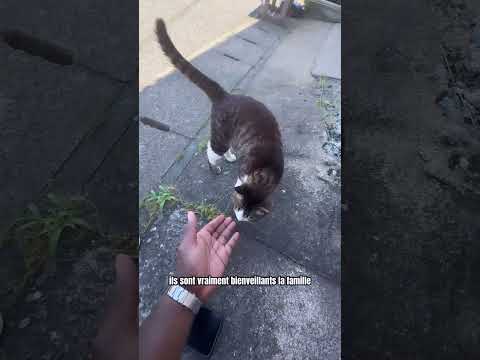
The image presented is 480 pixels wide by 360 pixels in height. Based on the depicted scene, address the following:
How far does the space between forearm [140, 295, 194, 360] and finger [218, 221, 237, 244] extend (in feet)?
1.23

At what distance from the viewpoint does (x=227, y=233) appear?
1.67 meters

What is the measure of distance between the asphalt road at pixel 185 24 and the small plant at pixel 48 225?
0.78 metres

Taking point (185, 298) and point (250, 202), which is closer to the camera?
point (185, 298)

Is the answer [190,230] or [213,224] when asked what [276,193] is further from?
[190,230]


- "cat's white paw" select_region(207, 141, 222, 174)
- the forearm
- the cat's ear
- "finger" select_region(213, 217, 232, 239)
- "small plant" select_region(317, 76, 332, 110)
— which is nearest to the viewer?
the forearm

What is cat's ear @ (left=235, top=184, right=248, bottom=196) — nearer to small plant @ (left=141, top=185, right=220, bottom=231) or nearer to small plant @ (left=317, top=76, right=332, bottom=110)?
small plant @ (left=141, top=185, right=220, bottom=231)

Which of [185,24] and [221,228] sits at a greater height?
[185,24]

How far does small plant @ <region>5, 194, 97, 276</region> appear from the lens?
1.55 meters

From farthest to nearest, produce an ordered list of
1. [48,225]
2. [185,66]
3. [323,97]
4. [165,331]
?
[323,97] → [185,66] → [48,225] → [165,331]

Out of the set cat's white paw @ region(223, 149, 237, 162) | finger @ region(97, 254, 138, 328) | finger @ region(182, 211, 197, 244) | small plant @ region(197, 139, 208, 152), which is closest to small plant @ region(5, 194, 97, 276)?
finger @ region(97, 254, 138, 328)

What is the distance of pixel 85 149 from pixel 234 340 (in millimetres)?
1298

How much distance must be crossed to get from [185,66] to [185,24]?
0.36 meters

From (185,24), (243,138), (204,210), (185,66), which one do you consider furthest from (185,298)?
(185,24)

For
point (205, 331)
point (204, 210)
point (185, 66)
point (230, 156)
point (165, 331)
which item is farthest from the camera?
point (230, 156)
